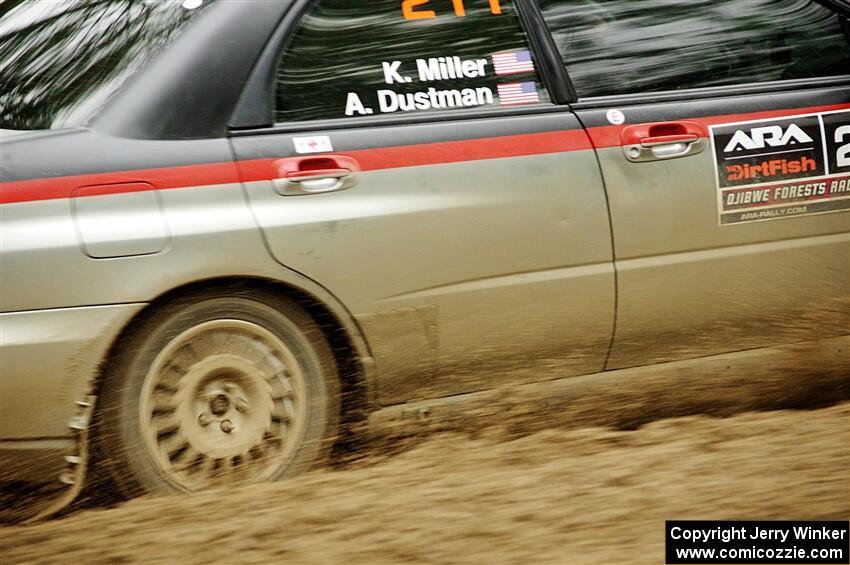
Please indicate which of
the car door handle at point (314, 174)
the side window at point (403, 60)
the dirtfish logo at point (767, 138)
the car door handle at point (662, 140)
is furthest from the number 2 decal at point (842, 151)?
the car door handle at point (314, 174)

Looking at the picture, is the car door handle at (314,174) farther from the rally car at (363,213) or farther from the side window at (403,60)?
the side window at (403,60)

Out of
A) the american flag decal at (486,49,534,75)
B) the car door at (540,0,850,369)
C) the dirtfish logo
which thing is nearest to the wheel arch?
the car door at (540,0,850,369)

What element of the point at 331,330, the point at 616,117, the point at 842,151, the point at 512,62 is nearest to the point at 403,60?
the point at 512,62

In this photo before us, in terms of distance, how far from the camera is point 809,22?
4273mm

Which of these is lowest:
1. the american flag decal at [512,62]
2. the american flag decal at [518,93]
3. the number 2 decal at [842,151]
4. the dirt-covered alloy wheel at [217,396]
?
the dirt-covered alloy wheel at [217,396]

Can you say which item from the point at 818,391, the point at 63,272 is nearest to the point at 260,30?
the point at 63,272

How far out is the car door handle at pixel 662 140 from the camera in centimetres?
387

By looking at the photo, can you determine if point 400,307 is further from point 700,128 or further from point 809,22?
point 809,22

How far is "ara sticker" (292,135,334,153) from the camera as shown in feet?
11.6

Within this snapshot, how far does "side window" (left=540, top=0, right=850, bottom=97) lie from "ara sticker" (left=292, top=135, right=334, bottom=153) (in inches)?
35.2

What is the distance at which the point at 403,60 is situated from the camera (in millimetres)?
3697

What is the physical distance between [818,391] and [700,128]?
1061 millimetres

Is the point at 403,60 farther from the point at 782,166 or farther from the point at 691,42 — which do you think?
the point at 782,166

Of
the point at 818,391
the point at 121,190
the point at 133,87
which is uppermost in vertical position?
the point at 133,87
